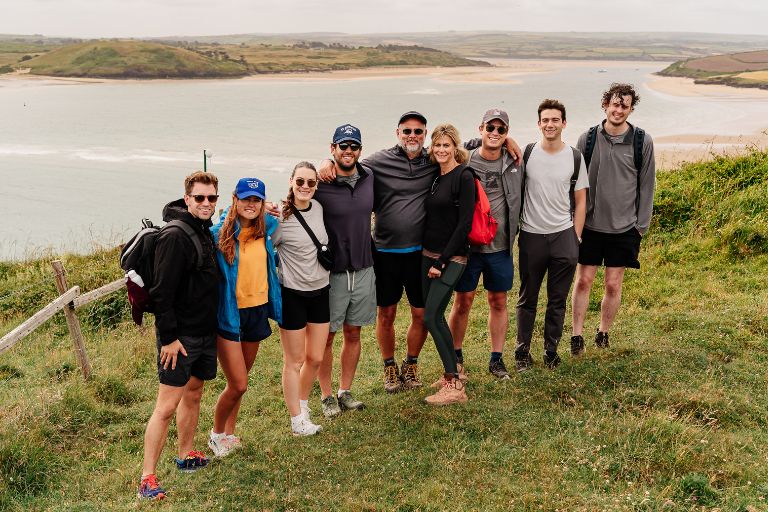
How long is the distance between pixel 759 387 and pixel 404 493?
3259mm

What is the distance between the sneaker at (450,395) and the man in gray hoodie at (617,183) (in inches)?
70.5

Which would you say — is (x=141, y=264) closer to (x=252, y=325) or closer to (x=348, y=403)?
(x=252, y=325)

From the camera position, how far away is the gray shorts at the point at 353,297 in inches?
196

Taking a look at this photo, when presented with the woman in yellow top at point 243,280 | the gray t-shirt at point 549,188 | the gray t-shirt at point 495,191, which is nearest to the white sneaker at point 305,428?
the woman in yellow top at point 243,280

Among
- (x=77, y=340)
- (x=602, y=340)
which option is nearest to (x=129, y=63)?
(x=77, y=340)

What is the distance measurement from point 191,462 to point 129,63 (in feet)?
265

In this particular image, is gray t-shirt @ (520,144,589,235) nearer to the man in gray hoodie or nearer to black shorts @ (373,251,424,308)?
the man in gray hoodie

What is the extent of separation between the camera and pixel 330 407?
545 cm

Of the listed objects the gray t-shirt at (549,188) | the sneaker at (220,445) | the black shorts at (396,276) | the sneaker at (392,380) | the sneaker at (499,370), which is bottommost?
the sneaker at (220,445)

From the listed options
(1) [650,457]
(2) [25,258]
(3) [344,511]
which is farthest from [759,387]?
(2) [25,258]

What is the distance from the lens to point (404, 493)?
4.10 metres

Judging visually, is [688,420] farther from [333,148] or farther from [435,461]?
[333,148]

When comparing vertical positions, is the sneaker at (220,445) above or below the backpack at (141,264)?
below

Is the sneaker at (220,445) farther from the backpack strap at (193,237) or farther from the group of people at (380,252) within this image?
the backpack strap at (193,237)
